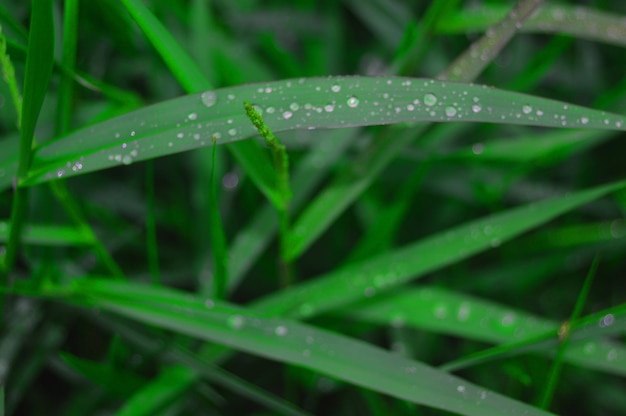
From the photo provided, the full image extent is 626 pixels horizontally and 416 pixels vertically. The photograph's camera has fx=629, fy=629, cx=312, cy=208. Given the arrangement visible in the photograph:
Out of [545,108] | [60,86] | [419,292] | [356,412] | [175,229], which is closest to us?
[545,108]

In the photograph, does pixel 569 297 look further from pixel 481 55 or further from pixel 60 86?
pixel 60 86

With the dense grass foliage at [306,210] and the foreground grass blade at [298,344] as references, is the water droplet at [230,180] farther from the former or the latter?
the foreground grass blade at [298,344]

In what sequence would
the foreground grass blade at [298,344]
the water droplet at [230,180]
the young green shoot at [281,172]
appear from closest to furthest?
the young green shoot at [281,172]
the foreground grass blade at [298,344]
the water droplet at [230,180]

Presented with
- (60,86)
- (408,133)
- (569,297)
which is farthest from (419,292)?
(60,86)

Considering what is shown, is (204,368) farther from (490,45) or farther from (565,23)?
(565,23)

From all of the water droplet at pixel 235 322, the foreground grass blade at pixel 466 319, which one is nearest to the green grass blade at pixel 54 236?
the water droplet at pixel 235 322

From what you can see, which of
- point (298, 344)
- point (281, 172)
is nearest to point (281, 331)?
point (298, 344)
